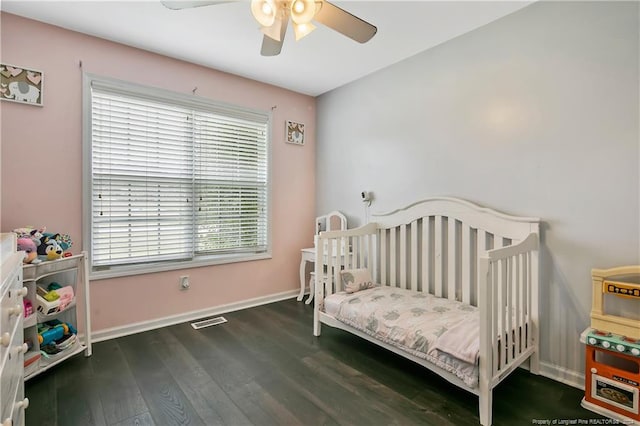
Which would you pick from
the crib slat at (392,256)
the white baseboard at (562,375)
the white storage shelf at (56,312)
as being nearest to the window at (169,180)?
the white storage shelf at (56,312)

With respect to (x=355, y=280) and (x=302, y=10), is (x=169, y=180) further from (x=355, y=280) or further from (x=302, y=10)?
(x=302, y=10)

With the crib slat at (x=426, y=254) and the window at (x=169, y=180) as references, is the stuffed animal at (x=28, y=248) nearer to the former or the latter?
the window at (x=169, y=180)

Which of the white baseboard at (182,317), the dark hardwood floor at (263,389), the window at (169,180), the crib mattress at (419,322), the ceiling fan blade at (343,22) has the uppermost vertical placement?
the ceiling fan blade at (343,22)

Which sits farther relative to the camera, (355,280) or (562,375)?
(355,280)

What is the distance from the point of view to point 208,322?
10.1 feet

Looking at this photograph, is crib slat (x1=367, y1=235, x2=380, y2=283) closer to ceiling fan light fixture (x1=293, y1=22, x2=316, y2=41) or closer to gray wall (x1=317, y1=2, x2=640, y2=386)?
gray wall (x1=317, y1=2, x2=640, y2=386)

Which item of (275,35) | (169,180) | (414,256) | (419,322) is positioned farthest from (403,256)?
(169,180)

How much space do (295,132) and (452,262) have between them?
2.35 metres

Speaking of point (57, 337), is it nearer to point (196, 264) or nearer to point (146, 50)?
point (196, 264)

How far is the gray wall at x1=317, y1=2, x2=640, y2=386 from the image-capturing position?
1860mm

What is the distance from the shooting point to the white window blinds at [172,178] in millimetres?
2703

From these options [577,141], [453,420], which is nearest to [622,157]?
[577,141]

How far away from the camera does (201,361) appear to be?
2.32 metres

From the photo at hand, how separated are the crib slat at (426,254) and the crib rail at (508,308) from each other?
0.72m
